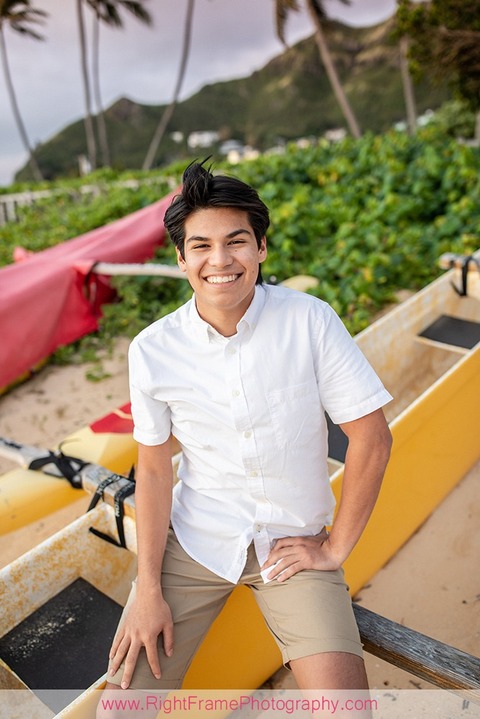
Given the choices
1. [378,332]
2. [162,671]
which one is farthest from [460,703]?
[378,332]

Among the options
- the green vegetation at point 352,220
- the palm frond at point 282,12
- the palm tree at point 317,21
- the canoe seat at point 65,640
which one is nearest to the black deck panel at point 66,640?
the canoe seat at point 65,640

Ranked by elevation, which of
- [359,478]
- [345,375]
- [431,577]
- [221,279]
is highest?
[221,279]

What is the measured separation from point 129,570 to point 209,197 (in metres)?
1.24

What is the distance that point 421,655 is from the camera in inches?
56.2

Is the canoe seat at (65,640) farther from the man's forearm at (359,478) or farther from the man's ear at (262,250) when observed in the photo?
the man's ear at (262,250)

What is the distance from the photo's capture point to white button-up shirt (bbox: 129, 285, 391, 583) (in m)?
1.34

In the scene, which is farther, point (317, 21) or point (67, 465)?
point (317, 21)

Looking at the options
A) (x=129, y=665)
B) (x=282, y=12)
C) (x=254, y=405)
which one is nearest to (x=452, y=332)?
(x=254, y=405)

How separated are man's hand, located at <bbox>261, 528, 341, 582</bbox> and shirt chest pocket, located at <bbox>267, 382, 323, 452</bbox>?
228 mm

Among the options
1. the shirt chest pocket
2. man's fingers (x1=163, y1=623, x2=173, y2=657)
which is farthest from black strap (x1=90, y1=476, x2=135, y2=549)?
the shirt chest pocket

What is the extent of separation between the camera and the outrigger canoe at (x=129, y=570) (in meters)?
1.62

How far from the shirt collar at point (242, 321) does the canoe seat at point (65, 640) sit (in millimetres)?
941

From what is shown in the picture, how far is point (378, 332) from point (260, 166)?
398 cm

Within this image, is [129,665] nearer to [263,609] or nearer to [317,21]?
[263,609]
